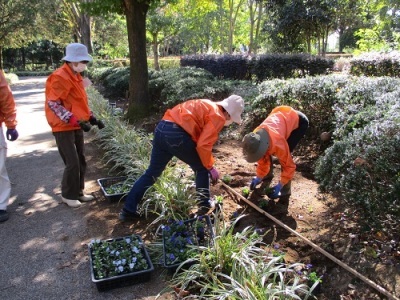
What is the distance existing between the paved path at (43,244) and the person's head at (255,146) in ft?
5.50

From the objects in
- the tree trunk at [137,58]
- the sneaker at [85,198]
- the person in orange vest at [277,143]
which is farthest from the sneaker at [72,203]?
the tree trunk at [137,58]

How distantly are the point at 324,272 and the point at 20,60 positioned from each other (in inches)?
2095

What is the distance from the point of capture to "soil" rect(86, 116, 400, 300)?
9.18 ft

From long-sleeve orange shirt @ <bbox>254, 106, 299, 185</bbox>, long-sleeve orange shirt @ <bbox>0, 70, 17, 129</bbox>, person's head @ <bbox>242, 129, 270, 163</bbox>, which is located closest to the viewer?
person's head @ <bbox>242, 129, 270, 163</bbox>

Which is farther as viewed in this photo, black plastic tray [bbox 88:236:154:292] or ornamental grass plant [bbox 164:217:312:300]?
black plastic tray [bbox 88:236:154:292]

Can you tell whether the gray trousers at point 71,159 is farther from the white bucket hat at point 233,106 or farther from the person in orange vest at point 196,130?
the white bucket hat at point 233,106

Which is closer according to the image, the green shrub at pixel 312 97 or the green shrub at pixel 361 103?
the green shrub at pixel 361 103

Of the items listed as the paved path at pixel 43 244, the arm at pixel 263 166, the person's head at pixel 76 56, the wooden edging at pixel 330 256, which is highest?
the person's head at pixel 76 56

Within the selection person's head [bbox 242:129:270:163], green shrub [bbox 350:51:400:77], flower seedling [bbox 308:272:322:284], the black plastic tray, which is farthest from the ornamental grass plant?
green shrub [bbox 350:51:400:77]

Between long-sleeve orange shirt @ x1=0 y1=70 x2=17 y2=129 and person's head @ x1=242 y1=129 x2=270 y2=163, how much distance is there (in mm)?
A: 2686

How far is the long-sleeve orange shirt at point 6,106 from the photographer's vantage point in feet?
13.6

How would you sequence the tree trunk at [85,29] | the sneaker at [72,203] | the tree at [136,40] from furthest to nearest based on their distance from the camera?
the tree trunk at [85,29], the tree at [136,40], the sneaker at [72,203]

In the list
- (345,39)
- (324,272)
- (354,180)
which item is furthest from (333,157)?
(345,39)

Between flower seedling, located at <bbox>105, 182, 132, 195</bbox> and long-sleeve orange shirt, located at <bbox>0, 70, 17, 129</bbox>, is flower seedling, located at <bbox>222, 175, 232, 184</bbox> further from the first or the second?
long-sleeve orange shirt, located at <bbox>0, 70, 17, 129</bbox>
